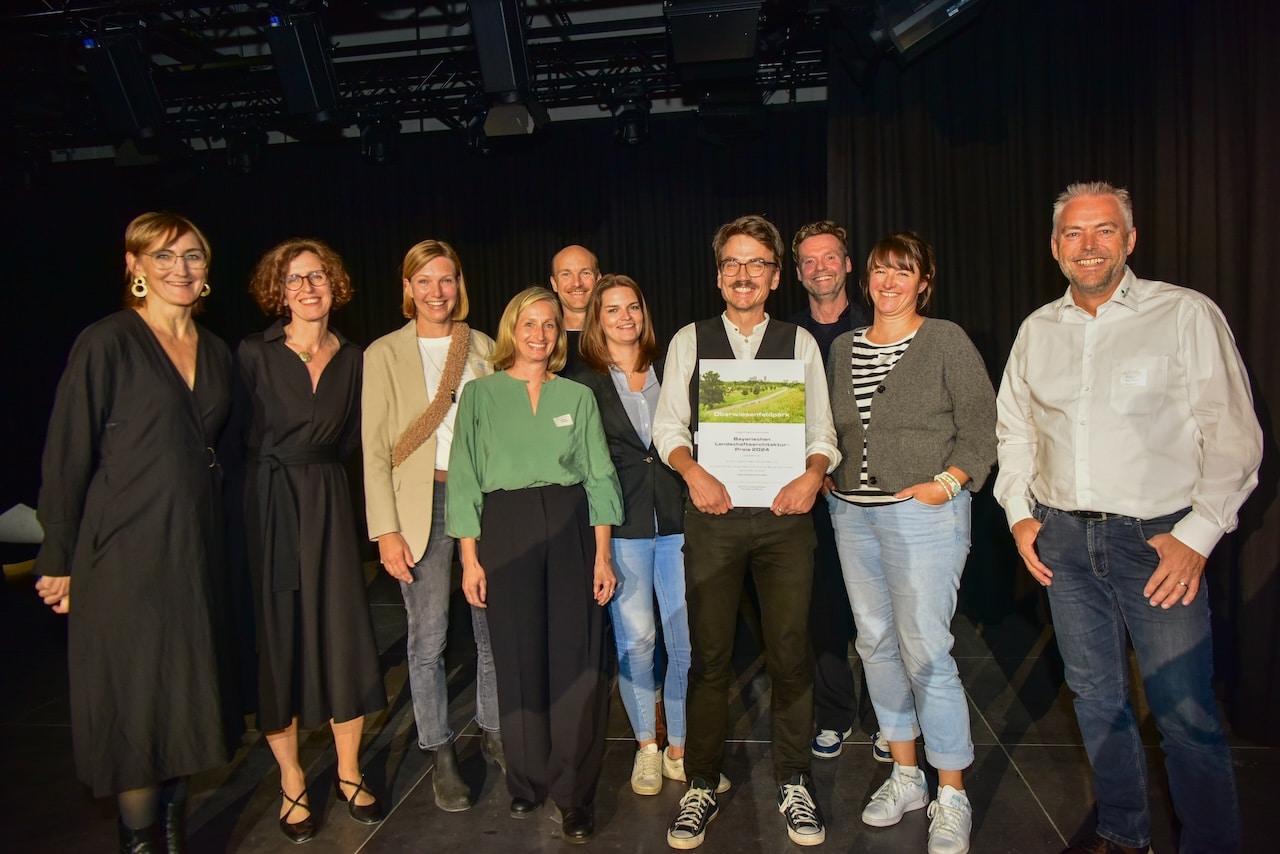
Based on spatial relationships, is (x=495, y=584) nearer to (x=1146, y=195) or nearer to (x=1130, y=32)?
(x=1146, y=195)

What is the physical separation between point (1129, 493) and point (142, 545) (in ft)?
8.68

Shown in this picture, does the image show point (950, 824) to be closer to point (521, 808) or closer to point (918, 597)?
point (918, 597)

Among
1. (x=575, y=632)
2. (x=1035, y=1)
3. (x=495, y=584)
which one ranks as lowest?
(x=575, y=632)

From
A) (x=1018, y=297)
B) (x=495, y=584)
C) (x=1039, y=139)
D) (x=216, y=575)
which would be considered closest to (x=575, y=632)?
(x=495, y=584)

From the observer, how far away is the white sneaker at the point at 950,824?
2.51 m

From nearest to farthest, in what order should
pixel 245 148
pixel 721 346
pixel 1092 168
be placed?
pixel 721 346 < pixel 1092 168 < pixel 245 148

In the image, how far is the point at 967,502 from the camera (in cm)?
254

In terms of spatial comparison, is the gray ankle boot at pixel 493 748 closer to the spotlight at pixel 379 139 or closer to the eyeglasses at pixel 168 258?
the eyeglasses at pixel 168 258

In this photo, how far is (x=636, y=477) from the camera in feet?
9.27

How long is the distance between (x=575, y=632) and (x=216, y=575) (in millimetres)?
1082

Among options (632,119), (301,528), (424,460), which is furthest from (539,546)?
(632,119)

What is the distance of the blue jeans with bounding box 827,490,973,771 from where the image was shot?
249 centimetres

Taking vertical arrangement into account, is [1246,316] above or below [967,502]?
above

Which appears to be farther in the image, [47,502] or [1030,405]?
[1030,405]
